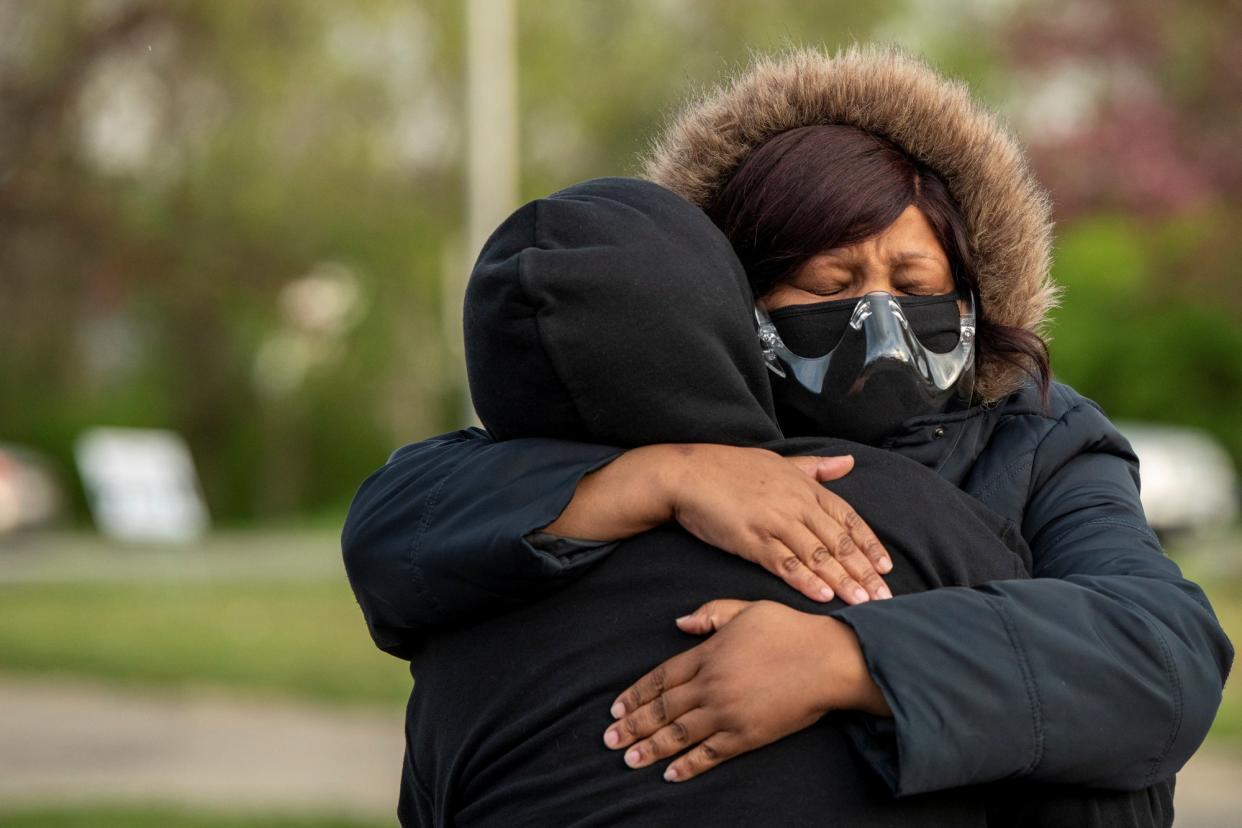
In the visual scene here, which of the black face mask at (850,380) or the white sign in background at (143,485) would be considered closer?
the black face mask at (850,380)

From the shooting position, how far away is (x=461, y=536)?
5.88 ft

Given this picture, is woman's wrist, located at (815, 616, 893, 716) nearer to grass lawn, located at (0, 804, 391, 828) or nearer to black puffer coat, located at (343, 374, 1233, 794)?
black puffer coat, located at (343, 374, 1233, 794)

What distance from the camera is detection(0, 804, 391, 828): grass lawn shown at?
6.68 meters

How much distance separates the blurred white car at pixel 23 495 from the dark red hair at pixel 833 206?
64.5ft

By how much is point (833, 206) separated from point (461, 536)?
2.16 ft

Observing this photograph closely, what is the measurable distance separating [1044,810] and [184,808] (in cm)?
590

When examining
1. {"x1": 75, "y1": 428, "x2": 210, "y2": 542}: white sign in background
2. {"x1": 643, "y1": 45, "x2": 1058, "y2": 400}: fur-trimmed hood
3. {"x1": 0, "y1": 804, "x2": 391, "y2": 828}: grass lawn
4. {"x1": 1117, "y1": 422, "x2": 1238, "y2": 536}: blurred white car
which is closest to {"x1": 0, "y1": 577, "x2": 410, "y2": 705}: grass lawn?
{"x1": 75, "y1": 428, "x2": 210, "y2": 542}: white sign in background

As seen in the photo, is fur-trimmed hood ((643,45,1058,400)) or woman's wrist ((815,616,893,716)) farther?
fur-trimmed hood ((643,45,1058,400))

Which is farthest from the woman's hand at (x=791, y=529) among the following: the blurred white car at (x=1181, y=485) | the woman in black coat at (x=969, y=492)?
the blurred white car at (x=1181, y=485)

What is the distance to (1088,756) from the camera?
170cm

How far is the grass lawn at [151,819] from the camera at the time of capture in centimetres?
668

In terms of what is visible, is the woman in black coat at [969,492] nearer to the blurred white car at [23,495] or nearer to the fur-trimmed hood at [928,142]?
the fur-trimmed hood at [928,142]

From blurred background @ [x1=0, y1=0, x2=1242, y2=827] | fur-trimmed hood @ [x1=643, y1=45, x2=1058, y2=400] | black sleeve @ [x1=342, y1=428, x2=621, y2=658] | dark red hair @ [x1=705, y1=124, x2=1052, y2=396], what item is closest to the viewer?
black sleeve @ [x1=342, y1=428, x2=621, y2=658]

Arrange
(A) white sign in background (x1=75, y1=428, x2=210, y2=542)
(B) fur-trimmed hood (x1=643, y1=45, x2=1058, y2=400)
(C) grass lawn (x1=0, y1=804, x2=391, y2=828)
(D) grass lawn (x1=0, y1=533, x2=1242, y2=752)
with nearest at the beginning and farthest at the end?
(B) fur-trimmed hood (x1=643, y1=45, x2=1058, y2=400)
(C) grass lawn (x1=0, y1=804, x2=391, y2=828)
(D) grass lawn (x1=0, y1=533, x2=1242, y2=752)
(A) white sign in background (x1=75, y1=428, x2=210, y2=542)
